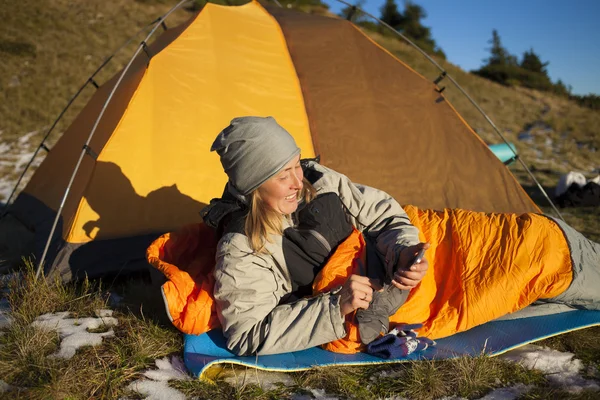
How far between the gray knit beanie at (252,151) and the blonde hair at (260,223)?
0.08 m

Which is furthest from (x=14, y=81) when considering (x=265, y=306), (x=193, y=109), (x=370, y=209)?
(x=265, y=306)

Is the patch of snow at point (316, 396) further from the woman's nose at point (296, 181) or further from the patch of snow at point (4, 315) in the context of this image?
the patch of snow at point (4, 315)

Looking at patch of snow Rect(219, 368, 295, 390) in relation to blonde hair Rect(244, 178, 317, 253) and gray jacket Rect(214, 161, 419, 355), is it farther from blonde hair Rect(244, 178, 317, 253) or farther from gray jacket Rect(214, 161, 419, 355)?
blonde hair Rect(244, 178, 317, 253)

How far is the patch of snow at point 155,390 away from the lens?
2238 mm

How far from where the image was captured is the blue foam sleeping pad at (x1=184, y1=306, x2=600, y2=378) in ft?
7.98

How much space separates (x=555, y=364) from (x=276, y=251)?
1523 millimetres

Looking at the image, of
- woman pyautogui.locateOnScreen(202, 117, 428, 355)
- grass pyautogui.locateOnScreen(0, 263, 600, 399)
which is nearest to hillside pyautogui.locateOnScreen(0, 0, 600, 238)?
grass pyautogui.locateOnScreen(0, 263, 600, 399)

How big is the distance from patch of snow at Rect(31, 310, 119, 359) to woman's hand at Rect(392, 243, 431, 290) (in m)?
1.64

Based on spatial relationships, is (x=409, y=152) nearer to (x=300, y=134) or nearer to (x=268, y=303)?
(x=300, y=134)

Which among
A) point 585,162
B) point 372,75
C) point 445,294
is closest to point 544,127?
point 585,162

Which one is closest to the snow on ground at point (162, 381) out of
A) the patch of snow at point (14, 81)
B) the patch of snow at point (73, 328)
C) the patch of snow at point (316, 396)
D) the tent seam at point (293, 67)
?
the patch of snow at point (73, 328)

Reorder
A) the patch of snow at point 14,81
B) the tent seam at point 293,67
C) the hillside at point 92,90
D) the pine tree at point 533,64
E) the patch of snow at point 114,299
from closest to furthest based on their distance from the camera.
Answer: the patch of snow at point 114,299 < the tent seam at point 293,67 < the hillside at point 92,90 < the patch of snow at point 14,81 < the pine tree at point 533,64

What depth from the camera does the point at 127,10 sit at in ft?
55.2

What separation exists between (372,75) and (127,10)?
15173mm
